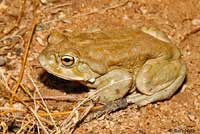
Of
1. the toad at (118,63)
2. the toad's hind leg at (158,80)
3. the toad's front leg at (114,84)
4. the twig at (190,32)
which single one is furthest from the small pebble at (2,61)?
the twig at (190,32)

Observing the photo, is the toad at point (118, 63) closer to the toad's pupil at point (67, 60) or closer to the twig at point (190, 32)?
the toad's pupil at point (67, 60)

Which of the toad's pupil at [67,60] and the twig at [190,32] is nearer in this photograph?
the toad's pupil at [67,60]

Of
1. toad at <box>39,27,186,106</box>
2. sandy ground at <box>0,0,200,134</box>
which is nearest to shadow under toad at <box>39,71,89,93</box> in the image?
sandy ground at <box>0,0,200,134</box>

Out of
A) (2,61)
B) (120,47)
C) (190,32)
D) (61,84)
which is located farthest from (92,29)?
(190,32)

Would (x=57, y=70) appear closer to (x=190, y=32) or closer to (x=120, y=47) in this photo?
(x=120, y=47)

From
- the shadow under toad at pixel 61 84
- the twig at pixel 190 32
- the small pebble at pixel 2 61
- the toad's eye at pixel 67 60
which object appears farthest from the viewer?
the twig at pixel 190 32

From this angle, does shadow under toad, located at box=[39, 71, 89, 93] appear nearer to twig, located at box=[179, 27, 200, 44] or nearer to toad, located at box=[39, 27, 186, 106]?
toad, located at box=[39, 27, 186, 106]

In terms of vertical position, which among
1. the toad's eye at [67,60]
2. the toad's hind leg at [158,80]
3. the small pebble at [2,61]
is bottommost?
the toad's hind leg at [158,80]

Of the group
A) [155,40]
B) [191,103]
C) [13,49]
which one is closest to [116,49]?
[155,40]
